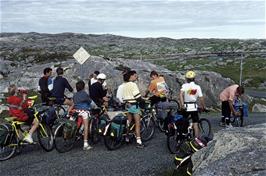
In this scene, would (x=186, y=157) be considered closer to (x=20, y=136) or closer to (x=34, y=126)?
(x=34, y=126)

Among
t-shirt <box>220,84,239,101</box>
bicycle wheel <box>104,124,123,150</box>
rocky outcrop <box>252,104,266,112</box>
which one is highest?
t-shirt <box>220,84,239,101</box>

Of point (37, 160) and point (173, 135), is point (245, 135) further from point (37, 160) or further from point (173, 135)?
point (37, 160)

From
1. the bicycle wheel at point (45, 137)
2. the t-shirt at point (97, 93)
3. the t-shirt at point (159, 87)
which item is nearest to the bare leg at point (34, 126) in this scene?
the bicycle wheel at point (45, 137)

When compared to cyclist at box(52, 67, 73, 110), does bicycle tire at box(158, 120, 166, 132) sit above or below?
below

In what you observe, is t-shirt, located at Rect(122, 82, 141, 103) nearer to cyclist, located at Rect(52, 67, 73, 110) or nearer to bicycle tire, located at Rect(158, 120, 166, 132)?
cyclist, located at Rect(52, 67, 73, 110)

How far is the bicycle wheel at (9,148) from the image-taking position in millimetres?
12547

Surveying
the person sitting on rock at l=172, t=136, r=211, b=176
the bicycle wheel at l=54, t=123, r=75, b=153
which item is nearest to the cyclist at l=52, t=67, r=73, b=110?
the bicycle wheel at l=54, t=123, r=75, b=153

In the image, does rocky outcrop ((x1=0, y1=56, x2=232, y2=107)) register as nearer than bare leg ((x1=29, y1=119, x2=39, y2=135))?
No

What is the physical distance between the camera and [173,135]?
13250 mm

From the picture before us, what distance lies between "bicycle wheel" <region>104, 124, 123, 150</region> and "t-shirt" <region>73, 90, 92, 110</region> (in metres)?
1.01

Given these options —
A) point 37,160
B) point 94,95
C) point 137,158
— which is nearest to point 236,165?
point 137,158

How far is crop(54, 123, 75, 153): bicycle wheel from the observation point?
42.7 ft

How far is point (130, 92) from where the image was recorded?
13469 mm

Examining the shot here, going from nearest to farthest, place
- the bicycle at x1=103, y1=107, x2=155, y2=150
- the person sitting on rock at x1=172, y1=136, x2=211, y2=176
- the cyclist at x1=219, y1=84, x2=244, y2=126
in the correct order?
1. the person sitting on rock at x1=172, y1=136, x2=211, y2=176
2. the bicycle at x1=103, y1=107, x2=155, y2=150
3. the cyclist at x1=219, y1=84, x2=244, y2=126
